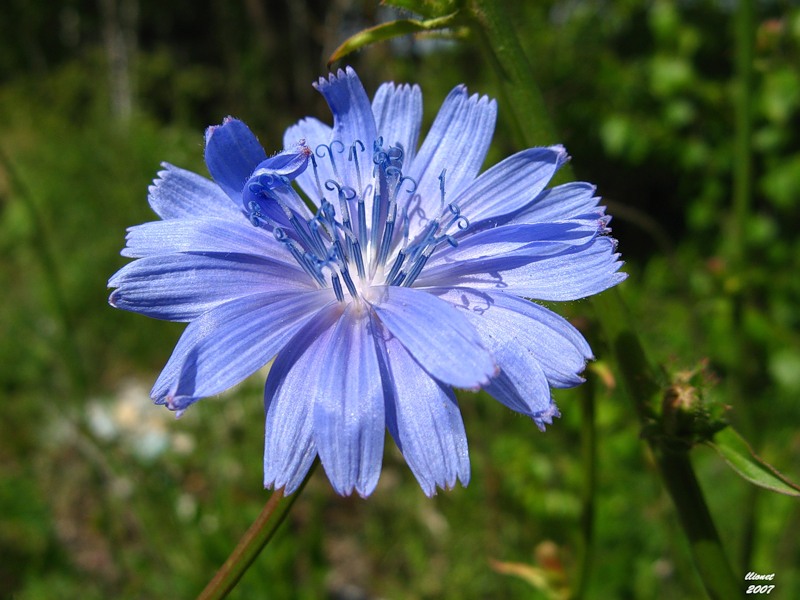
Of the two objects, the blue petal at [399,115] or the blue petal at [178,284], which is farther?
the blue petal at [399,115]

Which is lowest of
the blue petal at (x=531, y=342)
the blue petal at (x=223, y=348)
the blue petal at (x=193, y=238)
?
the blue petal at (x=531, y=342)

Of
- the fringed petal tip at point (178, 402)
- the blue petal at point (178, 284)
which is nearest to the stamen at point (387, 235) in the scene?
the blue petal at point (178, 284)

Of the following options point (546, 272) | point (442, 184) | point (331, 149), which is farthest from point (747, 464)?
point (331, 149)

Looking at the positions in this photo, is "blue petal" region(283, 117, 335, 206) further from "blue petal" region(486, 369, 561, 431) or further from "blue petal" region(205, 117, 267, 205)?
"blue petal" region(486, 369, 561, 431)

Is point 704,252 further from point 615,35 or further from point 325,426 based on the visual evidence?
point 325,426

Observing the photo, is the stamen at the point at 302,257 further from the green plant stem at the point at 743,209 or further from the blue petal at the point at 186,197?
the green plant stem at the point at 743,209

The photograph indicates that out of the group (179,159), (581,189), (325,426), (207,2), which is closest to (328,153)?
(581,189)
